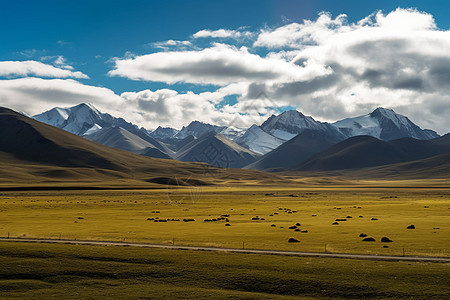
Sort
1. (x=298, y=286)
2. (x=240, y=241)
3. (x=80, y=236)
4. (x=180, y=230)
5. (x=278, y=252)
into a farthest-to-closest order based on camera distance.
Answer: (x=180, y=230), (x=80, y=236), (x=240, y=241), (x=278, y=252), (x=298, y=286)

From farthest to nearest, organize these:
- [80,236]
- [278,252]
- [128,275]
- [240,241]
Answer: [80,236] → [240,241] → [278,252] → [128,275]

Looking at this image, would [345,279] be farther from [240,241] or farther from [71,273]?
[71,273]

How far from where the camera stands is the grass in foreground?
1551 inches

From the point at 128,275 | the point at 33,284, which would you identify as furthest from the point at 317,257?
the point at 33,284

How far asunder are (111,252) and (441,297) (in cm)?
3633

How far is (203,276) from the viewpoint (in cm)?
4394

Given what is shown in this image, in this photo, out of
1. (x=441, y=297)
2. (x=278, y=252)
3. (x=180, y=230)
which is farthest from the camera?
(x=180, y=230)

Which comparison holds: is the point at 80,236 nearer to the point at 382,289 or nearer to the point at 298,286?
the point at 298,286

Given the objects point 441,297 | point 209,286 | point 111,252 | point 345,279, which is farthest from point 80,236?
point 441,297

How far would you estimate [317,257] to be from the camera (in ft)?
160

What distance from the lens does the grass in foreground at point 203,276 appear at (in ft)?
129

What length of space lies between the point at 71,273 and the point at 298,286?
24792 mm

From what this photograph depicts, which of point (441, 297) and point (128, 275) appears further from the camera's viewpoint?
point (128, 275)

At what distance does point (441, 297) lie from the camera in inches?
1443
